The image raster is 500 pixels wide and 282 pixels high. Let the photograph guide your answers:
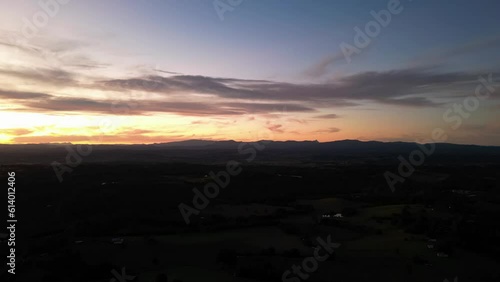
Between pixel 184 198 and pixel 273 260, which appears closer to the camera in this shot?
pixel 273 260

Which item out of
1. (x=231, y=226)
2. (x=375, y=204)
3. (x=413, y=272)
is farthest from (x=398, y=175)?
(x=413, y=272)

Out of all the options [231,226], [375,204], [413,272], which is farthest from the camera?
[375,204]

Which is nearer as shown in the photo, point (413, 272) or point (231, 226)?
point (413, 272)

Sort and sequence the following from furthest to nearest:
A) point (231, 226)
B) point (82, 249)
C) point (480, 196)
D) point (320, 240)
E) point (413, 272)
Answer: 1. point (480, 196)
2. point (231, 226)
3. point (320, 240)
4. point (82, 249)
5. point (413, 272)

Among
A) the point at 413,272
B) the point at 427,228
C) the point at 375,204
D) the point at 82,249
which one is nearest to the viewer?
the point at 413,272

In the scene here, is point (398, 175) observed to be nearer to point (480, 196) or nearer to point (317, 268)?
point (480, 196)

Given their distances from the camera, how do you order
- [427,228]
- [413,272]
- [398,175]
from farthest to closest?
[398,175] < [427,228] < [413,272]

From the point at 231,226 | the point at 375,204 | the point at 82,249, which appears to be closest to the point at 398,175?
the point at 375,204

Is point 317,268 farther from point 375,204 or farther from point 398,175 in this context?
point 398,175
